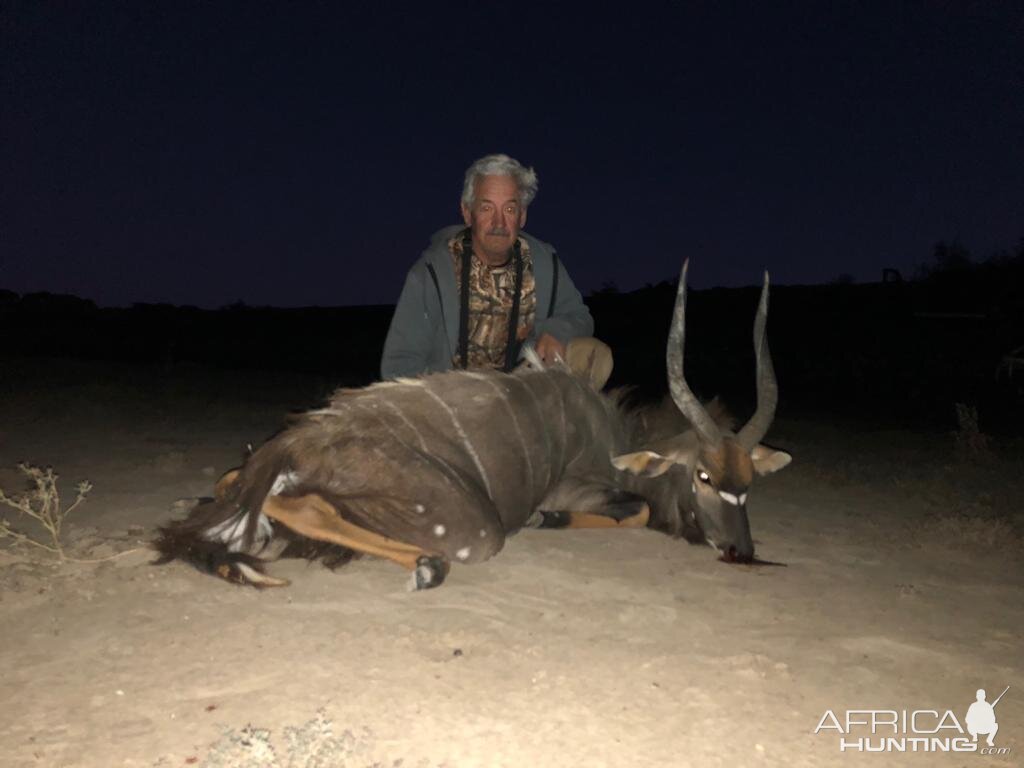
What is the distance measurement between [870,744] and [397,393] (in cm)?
216

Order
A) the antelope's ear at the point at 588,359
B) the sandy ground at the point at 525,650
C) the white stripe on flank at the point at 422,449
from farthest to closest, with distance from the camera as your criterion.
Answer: the antelope's ear at the point at 588,359 → the white stripe on flank at the point at 422,449 → the sandy ground at the point at 525,650

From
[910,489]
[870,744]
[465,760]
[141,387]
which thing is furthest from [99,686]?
[141,387]

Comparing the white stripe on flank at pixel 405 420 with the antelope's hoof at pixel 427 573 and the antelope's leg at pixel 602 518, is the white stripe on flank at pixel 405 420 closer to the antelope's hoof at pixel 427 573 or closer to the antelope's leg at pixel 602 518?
the antelope's hoof at pixel 427 573

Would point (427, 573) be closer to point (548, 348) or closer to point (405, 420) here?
point (405, 420)

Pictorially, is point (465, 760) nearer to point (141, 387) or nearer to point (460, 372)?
point (460, 372)

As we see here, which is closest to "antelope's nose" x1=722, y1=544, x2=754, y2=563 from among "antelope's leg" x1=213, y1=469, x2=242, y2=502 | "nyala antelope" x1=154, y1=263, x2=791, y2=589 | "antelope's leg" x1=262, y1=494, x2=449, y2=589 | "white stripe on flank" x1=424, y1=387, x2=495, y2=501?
"nyala antelope" x1=154, y1=263, x2=791, y2=589

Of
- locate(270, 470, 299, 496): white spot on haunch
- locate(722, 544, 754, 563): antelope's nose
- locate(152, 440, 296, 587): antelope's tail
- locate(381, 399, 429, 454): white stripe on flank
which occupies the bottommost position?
locate(722, 544, 754, 563): antelope's nose

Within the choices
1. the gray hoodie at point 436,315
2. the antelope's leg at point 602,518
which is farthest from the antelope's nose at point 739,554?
the gray hoodie at point 436,315

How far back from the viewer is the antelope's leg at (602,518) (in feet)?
12.5

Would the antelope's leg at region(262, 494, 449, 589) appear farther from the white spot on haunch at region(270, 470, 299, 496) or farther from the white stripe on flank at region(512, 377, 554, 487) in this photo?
the white stripe on flank at region(512, 377, 554, 487)

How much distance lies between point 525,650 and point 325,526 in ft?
2.91

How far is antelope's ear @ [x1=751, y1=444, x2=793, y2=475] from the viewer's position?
3.98m

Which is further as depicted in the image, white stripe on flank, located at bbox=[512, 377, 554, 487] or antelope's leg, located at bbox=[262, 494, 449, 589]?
white stripe on flank, located at bbox=[512, 377, 554, 487]

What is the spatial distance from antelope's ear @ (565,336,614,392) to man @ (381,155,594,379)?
0.21 feet
